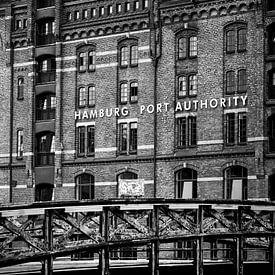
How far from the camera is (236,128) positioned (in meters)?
37.6

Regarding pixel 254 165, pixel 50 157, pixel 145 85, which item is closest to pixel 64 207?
pixel 254 165

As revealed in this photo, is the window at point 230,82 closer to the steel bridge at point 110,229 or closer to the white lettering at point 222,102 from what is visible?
the white lettering at point 222,102

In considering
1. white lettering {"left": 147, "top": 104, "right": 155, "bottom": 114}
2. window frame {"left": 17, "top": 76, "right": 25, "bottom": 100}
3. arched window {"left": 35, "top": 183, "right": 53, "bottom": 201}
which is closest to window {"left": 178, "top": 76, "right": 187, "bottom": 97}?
white lettering {"left": 147, "top": 104, "right": 155, "bottom": 114}

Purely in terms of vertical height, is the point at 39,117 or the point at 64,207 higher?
the point at 39,117

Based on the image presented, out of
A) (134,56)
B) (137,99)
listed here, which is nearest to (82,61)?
(134,56)

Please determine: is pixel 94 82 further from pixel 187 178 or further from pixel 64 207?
pixel 64 207

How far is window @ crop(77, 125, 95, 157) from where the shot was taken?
4178 cm

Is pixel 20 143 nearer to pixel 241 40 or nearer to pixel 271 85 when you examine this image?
pixel 241 40

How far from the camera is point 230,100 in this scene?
124 ft

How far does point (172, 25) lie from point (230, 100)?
4848 mm

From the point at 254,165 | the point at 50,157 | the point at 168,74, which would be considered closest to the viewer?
the point at 254,165

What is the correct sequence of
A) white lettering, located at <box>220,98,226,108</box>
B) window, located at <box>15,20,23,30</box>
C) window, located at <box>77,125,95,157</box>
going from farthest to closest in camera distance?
window, located at <box>15,20,23,30</box>
window, located at <box>77,125,95,157</box>
white lettering, located at <box>220,98,226,108</box>

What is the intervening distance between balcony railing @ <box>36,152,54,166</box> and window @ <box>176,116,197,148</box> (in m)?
7.71

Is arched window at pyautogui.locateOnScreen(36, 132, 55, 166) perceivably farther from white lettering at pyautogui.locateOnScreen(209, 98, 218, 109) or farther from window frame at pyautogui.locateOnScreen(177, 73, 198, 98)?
white lettering at pyautogui.locateOnScreen(209, 98, 218, 109)
